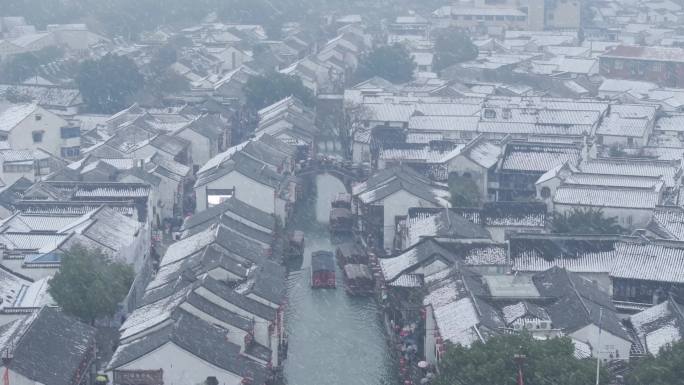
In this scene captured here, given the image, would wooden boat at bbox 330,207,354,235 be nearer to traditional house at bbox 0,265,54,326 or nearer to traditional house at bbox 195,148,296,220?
traditional house at bbox 195,148,296,220

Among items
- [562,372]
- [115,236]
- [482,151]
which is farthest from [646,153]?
[562,372]

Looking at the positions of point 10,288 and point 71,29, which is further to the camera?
point 71,29

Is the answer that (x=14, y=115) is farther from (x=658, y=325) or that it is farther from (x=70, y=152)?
(x=658, y=325)

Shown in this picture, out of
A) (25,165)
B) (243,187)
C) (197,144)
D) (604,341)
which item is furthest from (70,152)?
(604,341)

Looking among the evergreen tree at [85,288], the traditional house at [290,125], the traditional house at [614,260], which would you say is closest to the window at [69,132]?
the traditional house at [290,125]

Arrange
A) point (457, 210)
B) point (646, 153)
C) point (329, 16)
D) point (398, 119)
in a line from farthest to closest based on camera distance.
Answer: point (329, 16) < point (398, 119) < point (646, 153) < point (457, 210)

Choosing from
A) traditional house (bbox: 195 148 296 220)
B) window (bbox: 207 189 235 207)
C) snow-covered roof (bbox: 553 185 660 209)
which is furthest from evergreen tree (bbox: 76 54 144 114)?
snow-covered roof (bbox: 553 185 660 209)

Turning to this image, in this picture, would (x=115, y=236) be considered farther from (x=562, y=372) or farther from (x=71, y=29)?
(x=71, y=29)
